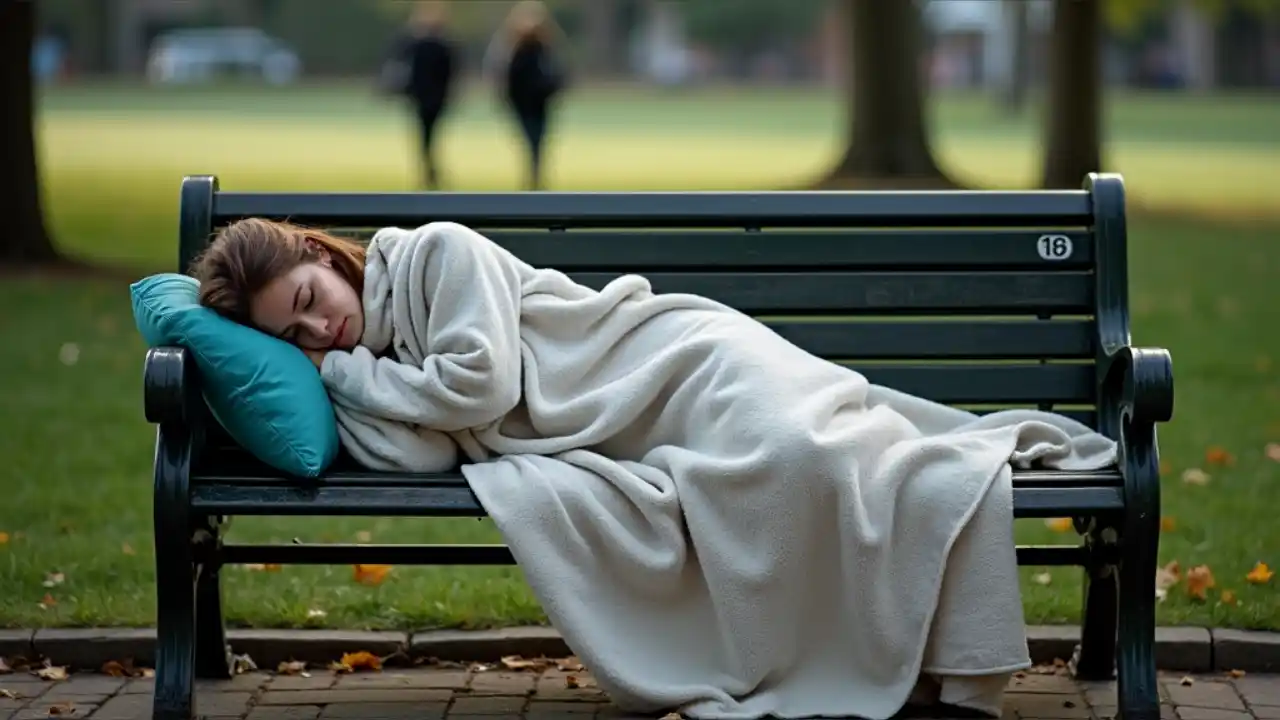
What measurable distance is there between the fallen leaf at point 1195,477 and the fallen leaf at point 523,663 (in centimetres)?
282

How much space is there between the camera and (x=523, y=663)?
483 cm

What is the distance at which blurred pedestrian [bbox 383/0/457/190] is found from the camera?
21.7 meters

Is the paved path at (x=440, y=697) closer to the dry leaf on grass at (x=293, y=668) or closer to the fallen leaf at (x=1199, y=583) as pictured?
the dry leaf on grass at (x=293, y=668)

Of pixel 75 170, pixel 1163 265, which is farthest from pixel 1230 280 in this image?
pixel 75 170

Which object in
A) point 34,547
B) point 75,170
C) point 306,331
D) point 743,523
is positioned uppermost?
point 306,331

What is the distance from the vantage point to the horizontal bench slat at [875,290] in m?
4.82

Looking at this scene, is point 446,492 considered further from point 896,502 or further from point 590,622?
point 896,502

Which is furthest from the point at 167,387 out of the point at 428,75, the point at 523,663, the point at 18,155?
the point at 428,75

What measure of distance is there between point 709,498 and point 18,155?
1034cm

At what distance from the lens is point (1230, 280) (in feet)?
43.8

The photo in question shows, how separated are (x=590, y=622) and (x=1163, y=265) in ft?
36.1

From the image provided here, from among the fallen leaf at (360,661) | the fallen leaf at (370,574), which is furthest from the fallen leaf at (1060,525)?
the fallen leaf at (360,661)

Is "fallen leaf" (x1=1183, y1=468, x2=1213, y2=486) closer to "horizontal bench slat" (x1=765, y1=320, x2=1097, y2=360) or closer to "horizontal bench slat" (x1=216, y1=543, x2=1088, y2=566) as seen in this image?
"horizontal bench slat" (x1=765, y1=320, x2=1097, y2=360)

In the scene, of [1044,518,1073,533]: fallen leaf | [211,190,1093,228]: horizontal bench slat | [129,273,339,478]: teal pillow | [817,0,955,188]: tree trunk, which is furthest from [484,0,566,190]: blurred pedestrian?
[129,273,339,478]: teal pillow
